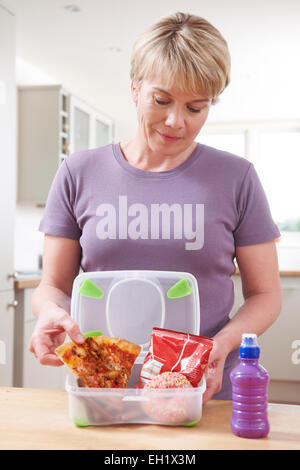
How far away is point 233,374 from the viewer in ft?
2.43

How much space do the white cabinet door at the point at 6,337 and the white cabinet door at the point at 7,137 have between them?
0.28 feet

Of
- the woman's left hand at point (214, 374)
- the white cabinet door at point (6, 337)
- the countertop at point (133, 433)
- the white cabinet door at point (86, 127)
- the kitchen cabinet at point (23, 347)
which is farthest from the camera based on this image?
the white cabinet door at point (86, 127)

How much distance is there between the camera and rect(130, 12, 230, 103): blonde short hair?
0.91m

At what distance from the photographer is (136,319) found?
95 cm

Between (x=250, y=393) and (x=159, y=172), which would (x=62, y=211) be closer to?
(x=159, y=172)

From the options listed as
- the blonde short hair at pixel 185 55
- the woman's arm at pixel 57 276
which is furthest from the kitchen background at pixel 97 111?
the blonde short hair at pixel 185 55

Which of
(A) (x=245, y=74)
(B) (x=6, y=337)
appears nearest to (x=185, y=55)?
(B) (x=6, y=337)

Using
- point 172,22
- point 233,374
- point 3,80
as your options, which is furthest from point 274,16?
point 233,374

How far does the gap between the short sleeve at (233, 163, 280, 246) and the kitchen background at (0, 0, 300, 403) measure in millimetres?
2000

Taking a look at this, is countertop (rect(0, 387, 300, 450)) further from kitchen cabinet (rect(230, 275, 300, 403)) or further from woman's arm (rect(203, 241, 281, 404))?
kitchen cabinet (rect(230, 275, 300, 403))

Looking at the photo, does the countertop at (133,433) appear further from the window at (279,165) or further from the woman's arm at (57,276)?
the window at (279,165)

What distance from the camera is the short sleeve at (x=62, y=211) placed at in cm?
106

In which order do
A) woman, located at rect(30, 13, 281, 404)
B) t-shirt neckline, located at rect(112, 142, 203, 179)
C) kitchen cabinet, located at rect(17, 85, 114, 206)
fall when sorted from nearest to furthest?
woman, located at rect(30, 13, 281, 404), t-shirt neckline, located at rect(112, 142, 203, 179), kitchen cabinet, located at rect(17, 85, 114, 206)

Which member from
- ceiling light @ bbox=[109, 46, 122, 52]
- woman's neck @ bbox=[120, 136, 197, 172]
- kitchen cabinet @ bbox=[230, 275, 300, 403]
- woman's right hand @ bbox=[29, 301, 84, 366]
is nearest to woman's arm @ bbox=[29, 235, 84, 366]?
woman's right hand @ bbox=[29, 301, 84, 366]
